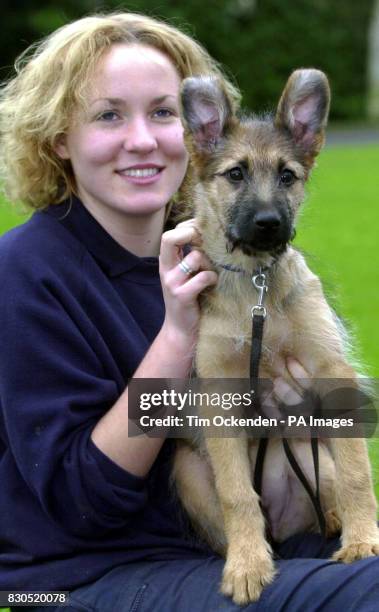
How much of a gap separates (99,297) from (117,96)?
77 centimetres

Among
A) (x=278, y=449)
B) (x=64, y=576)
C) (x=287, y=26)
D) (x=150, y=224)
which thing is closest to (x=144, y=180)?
(x=150, y=224)

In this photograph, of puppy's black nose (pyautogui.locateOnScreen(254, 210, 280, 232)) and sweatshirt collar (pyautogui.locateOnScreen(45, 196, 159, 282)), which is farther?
sweatshirt collar (pyautogui.locateOnScreen(45, 196, 159, 282))

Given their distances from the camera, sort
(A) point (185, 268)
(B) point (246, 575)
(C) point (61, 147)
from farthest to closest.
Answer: (C) point (61, 147) → (A) point (185, 268) → (B) point (246, 575)

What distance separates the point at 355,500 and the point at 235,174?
1.23 metres

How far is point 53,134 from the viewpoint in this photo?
4.15 meters

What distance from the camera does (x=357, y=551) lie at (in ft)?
11.8

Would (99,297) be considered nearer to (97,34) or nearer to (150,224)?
(150,224)

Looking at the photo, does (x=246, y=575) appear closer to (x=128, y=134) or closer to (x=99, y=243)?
(x=99, y=243)

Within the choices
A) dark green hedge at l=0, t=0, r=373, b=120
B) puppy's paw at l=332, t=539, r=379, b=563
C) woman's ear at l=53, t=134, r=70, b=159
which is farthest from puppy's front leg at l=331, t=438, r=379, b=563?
dark green hedge at l=0, t=0, r=373, b=120

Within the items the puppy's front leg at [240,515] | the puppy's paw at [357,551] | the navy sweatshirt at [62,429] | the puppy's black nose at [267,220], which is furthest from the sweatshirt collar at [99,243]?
the puppy's paw at [357,551]

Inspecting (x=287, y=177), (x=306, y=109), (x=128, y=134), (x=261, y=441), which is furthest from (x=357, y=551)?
(x=128, y=134)

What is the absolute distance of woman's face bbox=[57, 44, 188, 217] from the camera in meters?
4.07

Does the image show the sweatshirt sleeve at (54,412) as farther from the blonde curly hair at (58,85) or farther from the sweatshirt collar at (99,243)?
the blonde curly hair at (58,85)

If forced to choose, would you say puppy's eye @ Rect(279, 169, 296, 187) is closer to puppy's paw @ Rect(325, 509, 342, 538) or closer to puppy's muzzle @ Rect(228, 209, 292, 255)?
puppy's muzzle @ Rect(228, 209, 292, 255)
